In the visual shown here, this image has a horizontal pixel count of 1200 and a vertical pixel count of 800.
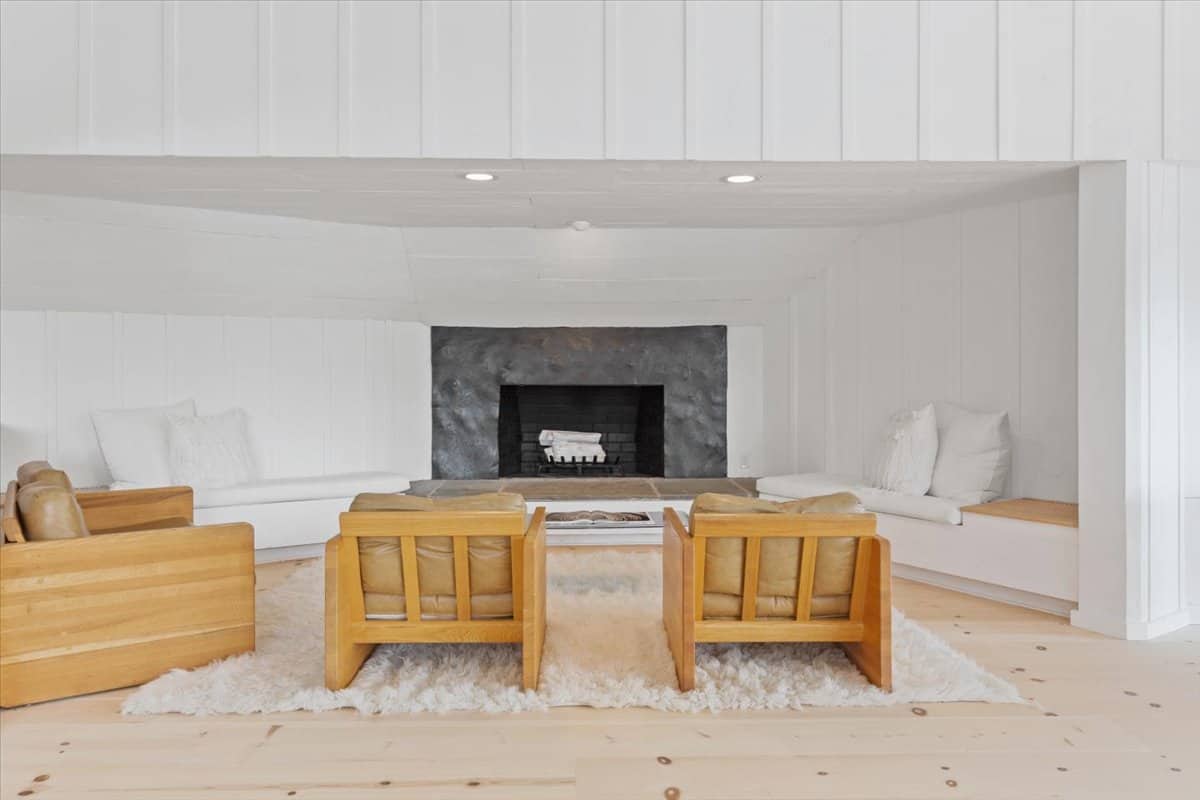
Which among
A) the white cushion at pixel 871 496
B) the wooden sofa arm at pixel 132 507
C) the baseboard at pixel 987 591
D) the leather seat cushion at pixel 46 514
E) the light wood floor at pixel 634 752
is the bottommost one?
the light wood floor at pixel 634 752

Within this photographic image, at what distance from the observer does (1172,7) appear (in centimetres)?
360

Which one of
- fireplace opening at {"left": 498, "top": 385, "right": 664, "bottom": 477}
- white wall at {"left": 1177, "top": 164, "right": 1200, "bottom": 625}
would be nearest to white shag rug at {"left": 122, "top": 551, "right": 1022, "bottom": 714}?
white wall at {"left": 1177, "top": 164, "right": 1200, "bottom": 625}

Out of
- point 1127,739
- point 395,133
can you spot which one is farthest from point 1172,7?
point 395,133

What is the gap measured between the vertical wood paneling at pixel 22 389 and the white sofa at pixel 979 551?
5.28m

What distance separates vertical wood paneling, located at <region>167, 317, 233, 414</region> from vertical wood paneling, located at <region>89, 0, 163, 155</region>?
219 cm

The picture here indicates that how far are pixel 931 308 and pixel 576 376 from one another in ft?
9.23

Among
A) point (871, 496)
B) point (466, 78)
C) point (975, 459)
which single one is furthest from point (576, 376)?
point (466, 78)

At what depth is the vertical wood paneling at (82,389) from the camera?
520cm

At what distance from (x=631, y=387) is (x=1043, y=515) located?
3544 millimetres

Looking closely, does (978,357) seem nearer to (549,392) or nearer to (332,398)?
(549,392)

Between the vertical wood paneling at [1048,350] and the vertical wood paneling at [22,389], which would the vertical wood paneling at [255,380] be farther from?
the vertical wood paneling at [1048,350]

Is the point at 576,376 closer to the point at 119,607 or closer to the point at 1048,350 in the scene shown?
the point at 1048,350

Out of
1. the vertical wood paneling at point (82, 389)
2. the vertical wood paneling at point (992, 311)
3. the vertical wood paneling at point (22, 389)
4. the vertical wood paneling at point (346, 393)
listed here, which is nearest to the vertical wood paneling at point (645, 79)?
the vertical wood paneling at point (992, 311)

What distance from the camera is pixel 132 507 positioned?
389cm
